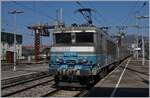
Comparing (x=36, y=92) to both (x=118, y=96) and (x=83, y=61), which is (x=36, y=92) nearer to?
(x=83, y=61)

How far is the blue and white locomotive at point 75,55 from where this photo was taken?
56.4ft

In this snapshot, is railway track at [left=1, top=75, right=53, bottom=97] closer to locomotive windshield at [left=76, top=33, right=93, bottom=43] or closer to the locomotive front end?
the locomotive front end

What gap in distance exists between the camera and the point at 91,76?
17.6 m

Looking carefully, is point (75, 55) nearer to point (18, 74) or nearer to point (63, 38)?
point (63, 38)

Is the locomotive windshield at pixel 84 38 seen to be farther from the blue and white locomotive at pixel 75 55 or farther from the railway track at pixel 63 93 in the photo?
the railway track at pixel 63 93

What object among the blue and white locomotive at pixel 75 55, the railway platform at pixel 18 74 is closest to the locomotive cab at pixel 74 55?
the blue and white locomotive at pixel 75 55

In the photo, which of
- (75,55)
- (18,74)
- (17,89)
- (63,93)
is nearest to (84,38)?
(75,55)

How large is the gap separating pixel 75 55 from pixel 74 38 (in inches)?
46.6

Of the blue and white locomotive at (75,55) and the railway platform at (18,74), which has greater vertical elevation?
the blue and white locomotive at (75,55)

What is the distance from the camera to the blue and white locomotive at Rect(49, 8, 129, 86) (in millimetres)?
17203

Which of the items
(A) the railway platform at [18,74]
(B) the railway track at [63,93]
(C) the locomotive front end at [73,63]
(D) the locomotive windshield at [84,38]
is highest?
(D) the locomotive windshield at [84,38]

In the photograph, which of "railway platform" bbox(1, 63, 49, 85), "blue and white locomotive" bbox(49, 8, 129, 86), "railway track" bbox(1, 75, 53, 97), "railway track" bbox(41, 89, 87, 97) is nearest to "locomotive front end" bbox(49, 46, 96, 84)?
"blue and white locomotive" bbox(49, 8, 129, 86)

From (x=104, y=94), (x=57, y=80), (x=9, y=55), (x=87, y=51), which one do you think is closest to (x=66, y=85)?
(x=57, y=80)

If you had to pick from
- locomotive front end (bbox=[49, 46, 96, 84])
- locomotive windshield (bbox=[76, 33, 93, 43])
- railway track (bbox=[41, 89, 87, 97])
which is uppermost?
locomotive windshield (bbox=[76, 33, 93, 43])
